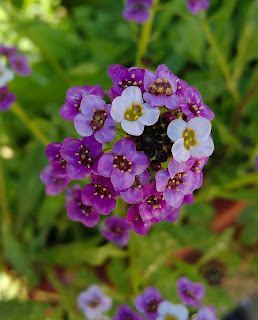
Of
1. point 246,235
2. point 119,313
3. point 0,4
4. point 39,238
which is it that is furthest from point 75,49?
point 119,313

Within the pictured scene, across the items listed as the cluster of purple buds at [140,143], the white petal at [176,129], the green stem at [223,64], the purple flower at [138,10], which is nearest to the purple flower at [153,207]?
the cluster of purple buds at [140,143]

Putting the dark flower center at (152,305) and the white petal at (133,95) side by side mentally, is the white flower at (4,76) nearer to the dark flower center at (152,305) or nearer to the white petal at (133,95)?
the white petal at (133,95)

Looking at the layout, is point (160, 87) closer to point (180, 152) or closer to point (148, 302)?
point (180, 152)

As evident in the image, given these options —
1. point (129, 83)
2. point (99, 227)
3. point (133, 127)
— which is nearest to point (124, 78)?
point (129, 83)

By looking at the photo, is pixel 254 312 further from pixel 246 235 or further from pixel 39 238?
pixel 39 238

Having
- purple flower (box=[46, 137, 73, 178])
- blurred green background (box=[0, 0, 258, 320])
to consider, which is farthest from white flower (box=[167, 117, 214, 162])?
blurred green background (box=[0, 0, 258, 320])

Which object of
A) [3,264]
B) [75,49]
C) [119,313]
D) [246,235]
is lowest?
[119,313]
